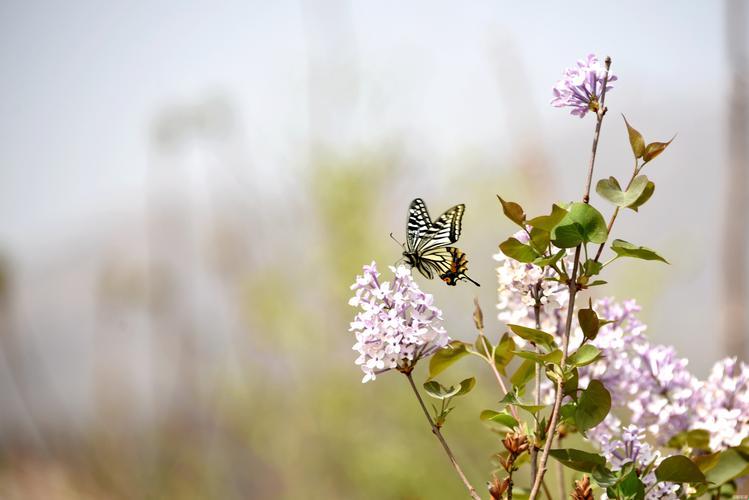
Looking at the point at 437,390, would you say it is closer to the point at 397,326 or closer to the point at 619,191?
the point at 397,326

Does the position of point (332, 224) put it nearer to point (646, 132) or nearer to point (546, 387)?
point (646, 132)

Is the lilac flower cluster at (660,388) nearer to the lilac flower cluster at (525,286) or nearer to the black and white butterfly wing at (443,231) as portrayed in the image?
the lilac flower cluster at (525,286)

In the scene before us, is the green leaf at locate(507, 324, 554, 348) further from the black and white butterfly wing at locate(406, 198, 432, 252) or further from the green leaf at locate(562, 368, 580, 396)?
the black and white butterfly wing at locate(406, 198, 432, 252)

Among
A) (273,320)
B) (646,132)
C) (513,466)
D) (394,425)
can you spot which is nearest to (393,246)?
(273,320)

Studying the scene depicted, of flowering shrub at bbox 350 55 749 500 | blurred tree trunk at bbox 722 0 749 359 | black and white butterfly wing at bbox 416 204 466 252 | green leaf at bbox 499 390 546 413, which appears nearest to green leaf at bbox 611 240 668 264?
flowering shrub at bbox 350 55 749 500

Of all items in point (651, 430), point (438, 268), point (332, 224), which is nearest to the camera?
point (651, 430)

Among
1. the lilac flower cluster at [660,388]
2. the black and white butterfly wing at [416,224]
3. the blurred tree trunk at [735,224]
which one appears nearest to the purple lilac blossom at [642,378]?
the lilac flower cluster at [660,388]
